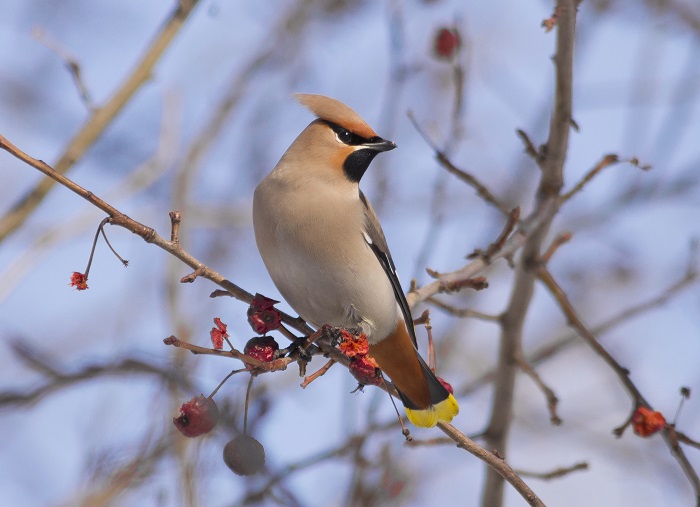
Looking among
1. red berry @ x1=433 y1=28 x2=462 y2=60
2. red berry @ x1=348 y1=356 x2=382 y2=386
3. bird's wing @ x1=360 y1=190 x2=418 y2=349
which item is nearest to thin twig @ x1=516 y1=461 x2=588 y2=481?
bird's wing @ x1=360 y1=190 x2=418 y2=349

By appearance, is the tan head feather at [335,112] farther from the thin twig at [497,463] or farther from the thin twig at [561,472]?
the thin twig at [497,463]

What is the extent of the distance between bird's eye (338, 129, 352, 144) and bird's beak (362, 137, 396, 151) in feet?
0.27

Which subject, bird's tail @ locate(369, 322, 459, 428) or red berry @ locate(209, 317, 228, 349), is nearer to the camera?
red berry @ locate(209, 317, 228, 349)

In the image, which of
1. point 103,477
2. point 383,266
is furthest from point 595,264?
point 103,477

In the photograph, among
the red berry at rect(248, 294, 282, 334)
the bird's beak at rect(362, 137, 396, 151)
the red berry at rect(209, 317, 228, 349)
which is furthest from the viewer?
the bird's beak at rect(362, 137, 396, 151)

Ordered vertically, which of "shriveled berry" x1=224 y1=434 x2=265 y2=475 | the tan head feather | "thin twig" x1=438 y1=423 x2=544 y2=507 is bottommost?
"shriveled berry" x1=224 y1=434 x2=265 y2=475

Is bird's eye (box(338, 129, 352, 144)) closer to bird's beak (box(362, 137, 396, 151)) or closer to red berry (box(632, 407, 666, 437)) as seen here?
bird's beak (box(362, 137, 396, 151))

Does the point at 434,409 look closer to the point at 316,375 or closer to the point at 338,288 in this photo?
the point at 338,288

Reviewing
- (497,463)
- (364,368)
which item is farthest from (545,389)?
(497,463)

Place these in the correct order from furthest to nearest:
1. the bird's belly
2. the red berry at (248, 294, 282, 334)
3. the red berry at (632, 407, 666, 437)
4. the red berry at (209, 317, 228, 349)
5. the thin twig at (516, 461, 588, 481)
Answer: the bird's belly, the thin twig at (516, 461, 588, 481), the red berry at (632, 407, 666, 437), the red berry at (248, 294, 282, 334), the red berry at (209, 317, 228, 349)

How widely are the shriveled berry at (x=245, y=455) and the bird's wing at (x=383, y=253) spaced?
144 cm

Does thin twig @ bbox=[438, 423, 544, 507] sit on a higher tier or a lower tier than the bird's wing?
lower

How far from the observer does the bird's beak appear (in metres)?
4.05

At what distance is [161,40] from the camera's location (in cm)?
379
